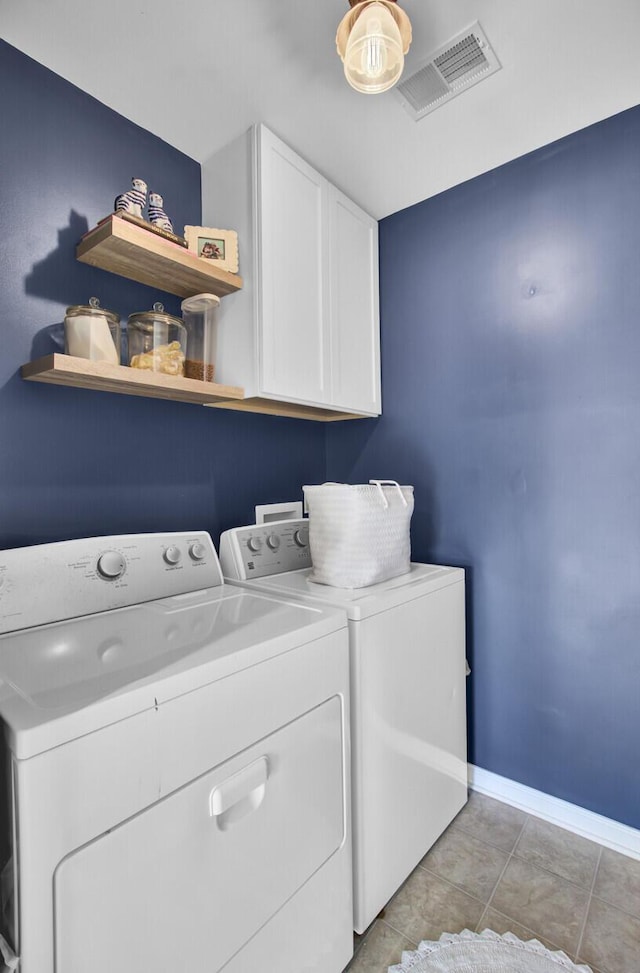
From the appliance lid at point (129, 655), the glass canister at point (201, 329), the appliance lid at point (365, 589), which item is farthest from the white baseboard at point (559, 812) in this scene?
the glass canister at point (201, 329)

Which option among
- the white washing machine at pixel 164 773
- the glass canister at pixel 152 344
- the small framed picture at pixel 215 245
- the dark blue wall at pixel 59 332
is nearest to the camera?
the white washing machine at pixel 164 773

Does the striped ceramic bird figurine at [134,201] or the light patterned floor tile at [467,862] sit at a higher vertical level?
the striped ceramic bird figurine at [134,201]

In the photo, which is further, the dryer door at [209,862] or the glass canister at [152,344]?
the glass canister at [152,344]

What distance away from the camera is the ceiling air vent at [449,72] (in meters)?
1.36

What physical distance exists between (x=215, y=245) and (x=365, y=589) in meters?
1.23

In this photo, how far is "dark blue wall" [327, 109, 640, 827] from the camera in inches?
65.0

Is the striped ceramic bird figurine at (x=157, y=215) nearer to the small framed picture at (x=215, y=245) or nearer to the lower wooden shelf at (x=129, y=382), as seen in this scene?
the small framed picture at (x=215, y=245)

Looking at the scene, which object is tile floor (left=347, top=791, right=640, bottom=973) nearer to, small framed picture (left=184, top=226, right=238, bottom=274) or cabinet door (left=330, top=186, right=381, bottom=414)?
cabinet door (left=330, top=186, right=381, bottom=414)

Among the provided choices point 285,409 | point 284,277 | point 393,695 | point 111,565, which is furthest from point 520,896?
point 284,277

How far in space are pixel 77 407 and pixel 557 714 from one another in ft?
6.36

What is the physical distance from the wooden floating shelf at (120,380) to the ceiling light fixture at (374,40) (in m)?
0.90

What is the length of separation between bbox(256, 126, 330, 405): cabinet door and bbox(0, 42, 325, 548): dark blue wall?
0.34m

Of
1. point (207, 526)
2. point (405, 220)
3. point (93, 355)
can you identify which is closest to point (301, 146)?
point (405, 220)

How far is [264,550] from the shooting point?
1.79 metres
